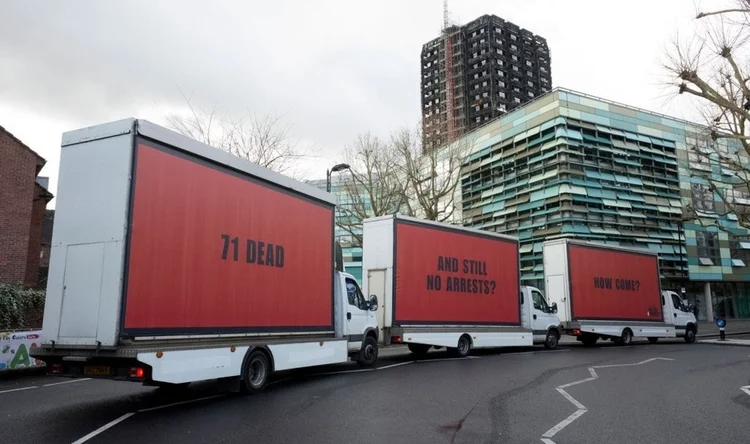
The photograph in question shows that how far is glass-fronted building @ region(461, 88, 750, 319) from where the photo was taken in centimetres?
4566

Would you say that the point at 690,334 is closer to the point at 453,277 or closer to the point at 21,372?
the point at 453,277

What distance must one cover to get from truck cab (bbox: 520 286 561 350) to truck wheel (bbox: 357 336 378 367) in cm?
714

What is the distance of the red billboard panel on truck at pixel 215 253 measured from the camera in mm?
7258

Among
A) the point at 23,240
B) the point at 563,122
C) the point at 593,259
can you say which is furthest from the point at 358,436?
the point at 563,122

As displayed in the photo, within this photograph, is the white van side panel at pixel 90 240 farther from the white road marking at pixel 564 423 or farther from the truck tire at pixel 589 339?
the truck tire at pixel 589 339

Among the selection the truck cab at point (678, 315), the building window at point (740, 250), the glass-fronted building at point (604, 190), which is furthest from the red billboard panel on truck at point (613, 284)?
the building window at point (740, 250)

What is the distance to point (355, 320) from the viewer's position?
1209 centimetres

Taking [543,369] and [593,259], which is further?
[593,259]

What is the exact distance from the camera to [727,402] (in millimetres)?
8203

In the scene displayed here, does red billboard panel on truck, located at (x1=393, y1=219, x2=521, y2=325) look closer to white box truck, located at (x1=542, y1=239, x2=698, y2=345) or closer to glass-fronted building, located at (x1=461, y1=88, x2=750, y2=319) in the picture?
Result: white box truck, located at (x1=542, y1=239, x2=698, y2=345)

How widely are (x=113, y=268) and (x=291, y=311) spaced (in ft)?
12.0

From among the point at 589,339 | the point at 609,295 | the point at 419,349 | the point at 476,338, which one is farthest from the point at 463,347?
the point at 589,339

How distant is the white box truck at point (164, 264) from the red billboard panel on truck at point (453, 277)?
199 inches

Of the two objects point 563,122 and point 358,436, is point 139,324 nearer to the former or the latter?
point 358,436
